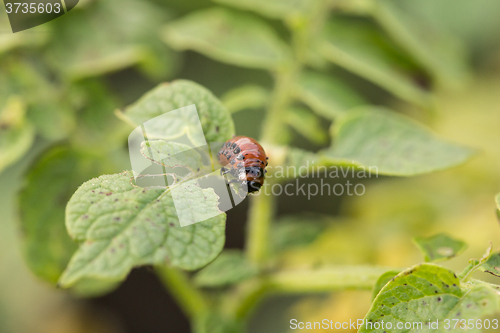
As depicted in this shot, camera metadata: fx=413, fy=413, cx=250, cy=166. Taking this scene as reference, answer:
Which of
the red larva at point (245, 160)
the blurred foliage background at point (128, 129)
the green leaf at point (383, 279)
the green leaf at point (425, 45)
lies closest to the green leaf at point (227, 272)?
the blurred foliage background at point (128, 129)

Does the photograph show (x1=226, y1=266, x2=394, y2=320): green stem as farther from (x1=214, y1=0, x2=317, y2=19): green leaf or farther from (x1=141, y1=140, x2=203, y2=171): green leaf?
(x1=214, y1=0, x2=317, y2=19): green leaf

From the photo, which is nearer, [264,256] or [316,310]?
[264,256]

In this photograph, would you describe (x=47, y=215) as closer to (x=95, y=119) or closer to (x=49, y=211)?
(x=49, y=211)

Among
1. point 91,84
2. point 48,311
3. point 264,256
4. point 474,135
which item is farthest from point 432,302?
point 48,311

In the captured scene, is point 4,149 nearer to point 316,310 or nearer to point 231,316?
point 231,316

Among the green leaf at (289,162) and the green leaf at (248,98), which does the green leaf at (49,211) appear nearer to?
the green leaf at (248,98)

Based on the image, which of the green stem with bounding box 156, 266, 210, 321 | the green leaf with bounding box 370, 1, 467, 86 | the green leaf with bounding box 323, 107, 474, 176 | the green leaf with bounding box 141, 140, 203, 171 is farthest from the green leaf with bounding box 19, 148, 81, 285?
the green leaf with bounding box 370, 1, 467, 86
